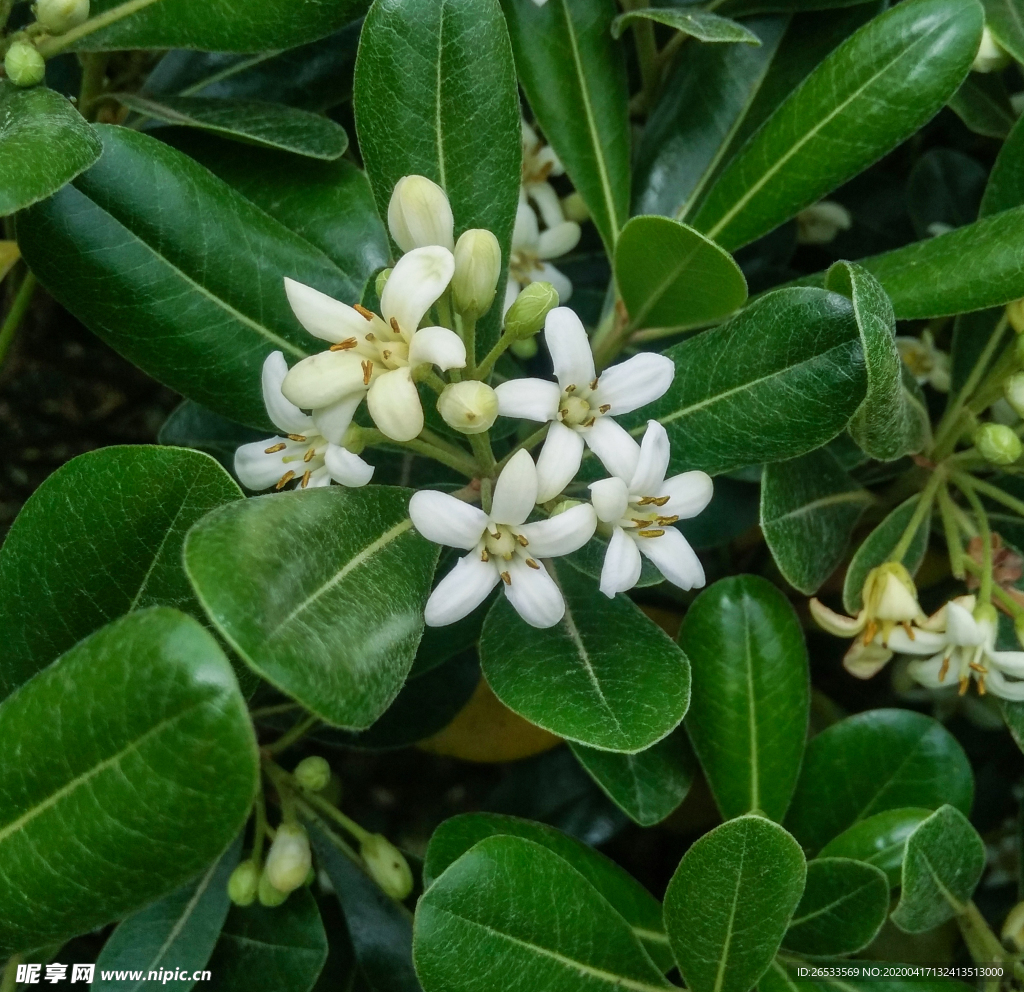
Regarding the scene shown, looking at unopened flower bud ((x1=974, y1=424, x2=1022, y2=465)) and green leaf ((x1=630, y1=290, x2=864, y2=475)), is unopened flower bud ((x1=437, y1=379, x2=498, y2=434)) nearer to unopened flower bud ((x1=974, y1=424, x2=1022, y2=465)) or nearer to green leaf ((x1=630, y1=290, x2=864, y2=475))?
green leaf ((x1=630, y1=290, x2=864, y2=475))

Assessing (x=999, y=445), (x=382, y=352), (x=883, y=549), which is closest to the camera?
(x=382, y=352)

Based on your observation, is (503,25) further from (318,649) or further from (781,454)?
(318,649)

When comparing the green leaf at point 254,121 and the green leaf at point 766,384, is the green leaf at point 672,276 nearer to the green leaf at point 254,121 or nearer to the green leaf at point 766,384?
the green leaf at point 766,384

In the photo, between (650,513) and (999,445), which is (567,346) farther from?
(999,445)

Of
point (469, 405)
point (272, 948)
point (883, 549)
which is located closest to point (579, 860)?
point (272, 948)

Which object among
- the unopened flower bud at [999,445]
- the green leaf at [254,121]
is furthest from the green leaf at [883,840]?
the green leaf at [254,121]

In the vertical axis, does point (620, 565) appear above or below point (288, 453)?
below
